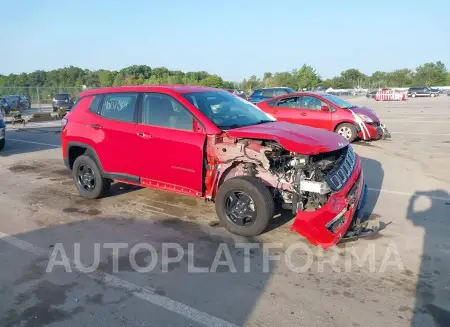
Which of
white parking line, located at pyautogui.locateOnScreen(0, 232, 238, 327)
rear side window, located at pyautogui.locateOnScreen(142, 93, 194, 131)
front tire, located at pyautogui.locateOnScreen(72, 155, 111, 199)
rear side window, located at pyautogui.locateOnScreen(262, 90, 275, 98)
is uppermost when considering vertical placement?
rear side window, located at pyautogui.locateOnScreen(262, 90, 275, 98)

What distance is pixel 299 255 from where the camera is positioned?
14.0ft

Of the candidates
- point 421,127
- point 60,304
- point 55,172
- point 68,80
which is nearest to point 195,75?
point 68,80

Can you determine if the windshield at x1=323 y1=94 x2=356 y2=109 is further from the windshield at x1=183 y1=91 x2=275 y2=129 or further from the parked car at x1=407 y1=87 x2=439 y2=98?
the parked car at x1=407 y1=87 x2=439 y2=98

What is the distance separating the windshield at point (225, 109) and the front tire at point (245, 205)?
2.88 feet

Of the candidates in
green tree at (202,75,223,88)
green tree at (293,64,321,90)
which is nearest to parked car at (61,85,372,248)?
green tree at (202,75,223,88)

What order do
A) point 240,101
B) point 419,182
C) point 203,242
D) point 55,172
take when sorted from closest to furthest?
point 203,242 < point 240,101 < point 419,182 < point 55,172

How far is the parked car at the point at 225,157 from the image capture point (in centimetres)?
439

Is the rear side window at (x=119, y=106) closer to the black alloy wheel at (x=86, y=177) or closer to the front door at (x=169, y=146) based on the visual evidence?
the front door at (x=169, y=146)

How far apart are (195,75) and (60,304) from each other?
84.1 metres

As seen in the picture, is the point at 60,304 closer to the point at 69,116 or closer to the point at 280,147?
the point at 280,147

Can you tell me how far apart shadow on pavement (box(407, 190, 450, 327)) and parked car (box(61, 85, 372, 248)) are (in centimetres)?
77

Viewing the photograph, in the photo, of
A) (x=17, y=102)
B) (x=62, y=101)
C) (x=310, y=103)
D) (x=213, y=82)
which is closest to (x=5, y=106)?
(x=17, y=102)

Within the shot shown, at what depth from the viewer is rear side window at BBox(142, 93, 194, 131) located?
17.0 ft

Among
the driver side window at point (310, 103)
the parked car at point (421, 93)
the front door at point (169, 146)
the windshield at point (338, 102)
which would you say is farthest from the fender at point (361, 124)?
the parked car at point (421, 93)
